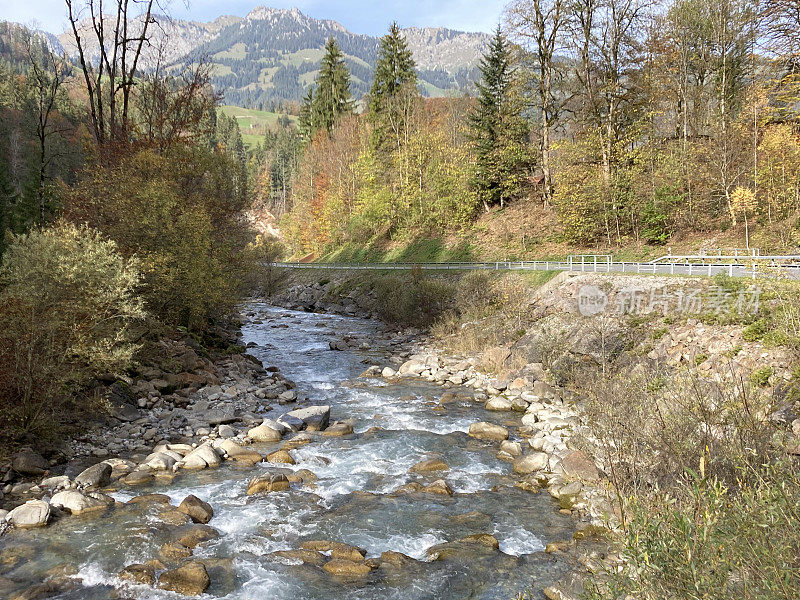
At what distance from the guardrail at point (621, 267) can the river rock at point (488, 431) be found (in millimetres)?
7800

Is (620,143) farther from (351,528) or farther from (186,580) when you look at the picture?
(186,580)

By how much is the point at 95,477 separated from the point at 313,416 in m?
6.05

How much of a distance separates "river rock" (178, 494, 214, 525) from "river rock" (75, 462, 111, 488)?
215 cm

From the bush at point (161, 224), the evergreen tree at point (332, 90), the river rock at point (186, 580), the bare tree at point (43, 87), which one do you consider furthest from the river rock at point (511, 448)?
the evergreen tree at point (332, 90)

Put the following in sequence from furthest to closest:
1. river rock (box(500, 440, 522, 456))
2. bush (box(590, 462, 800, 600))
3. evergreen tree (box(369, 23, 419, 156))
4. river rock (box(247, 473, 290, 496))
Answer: evergreen tree (box(369, 23, 419, 156)) → river rock (box(500, 440, 522, 456)) → river rock (box(247, 473, 290, 496)) → bush (box(590, 462, 800, 600))

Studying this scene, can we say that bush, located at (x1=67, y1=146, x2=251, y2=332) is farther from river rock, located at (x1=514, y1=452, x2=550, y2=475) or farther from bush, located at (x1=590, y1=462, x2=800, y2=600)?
bush, located at (x1=590, y1=462, x2=800, y2=600)

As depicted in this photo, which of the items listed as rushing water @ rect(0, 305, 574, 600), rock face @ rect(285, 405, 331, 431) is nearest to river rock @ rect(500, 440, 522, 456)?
rushing water @ rect(0, 305, 574, 600)

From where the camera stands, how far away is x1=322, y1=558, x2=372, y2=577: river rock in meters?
8.03

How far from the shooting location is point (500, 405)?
54.7 feet

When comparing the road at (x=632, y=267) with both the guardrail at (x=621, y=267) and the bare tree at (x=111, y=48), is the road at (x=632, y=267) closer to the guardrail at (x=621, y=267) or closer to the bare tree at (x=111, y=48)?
the guardrail at (x=621, y=267)

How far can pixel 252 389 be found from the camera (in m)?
18.8

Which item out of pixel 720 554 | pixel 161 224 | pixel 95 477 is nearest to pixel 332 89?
pixel 161 224

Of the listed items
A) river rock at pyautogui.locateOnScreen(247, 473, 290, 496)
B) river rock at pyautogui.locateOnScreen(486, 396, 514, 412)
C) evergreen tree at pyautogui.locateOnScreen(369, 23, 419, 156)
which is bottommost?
river rock at pyautogui.locateOnScreen(486, 396, 514, 412)

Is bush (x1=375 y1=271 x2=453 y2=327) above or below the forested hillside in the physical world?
below
